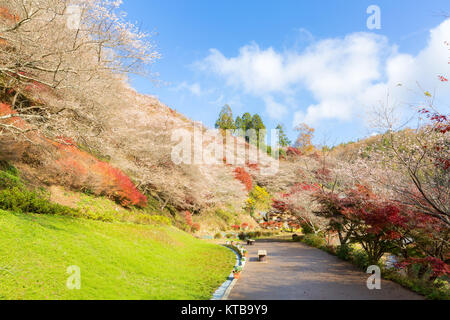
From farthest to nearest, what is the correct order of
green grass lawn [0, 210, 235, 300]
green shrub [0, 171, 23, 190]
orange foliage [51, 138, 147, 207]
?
orange foliage [51, 138, 147, 207], green shrub [0, 171, 23, 190], green grass lawn [0, 210, 235, 300]

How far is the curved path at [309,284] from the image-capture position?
6.80 m

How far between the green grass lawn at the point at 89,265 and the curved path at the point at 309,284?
40.1 inches

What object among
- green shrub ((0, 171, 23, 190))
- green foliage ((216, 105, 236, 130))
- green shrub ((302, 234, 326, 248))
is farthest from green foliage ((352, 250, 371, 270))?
green foliage ((216, 105, 236, 130))

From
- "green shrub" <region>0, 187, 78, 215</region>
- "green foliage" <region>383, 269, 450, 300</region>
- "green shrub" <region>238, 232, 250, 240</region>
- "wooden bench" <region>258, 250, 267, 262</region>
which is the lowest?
"green shrub" <region>238, 232, 250, 240</region>

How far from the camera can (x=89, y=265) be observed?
639 cm

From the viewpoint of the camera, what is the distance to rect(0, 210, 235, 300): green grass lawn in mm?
5082

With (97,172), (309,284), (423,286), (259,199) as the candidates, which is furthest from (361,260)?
(259,199)

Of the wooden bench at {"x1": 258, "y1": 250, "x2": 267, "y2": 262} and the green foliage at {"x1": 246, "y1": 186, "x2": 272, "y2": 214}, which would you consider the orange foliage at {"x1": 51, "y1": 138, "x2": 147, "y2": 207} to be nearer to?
the wooden bench at {"x1": 258, "y1": 250, "x2": 267, "y2": 262}

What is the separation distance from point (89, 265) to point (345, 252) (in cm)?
1110

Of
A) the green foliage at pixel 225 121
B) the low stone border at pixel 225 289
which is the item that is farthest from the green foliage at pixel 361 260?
the green foliage at pixel 225 121

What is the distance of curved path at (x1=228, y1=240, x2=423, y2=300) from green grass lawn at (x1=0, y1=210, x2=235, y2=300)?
1019 millimetres

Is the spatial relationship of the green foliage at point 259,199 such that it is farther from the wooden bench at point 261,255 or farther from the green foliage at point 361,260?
the green foliage at point 361,260

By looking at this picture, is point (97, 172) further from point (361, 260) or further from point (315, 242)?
point (315, 242)

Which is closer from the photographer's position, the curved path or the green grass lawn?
the green grass lawn
